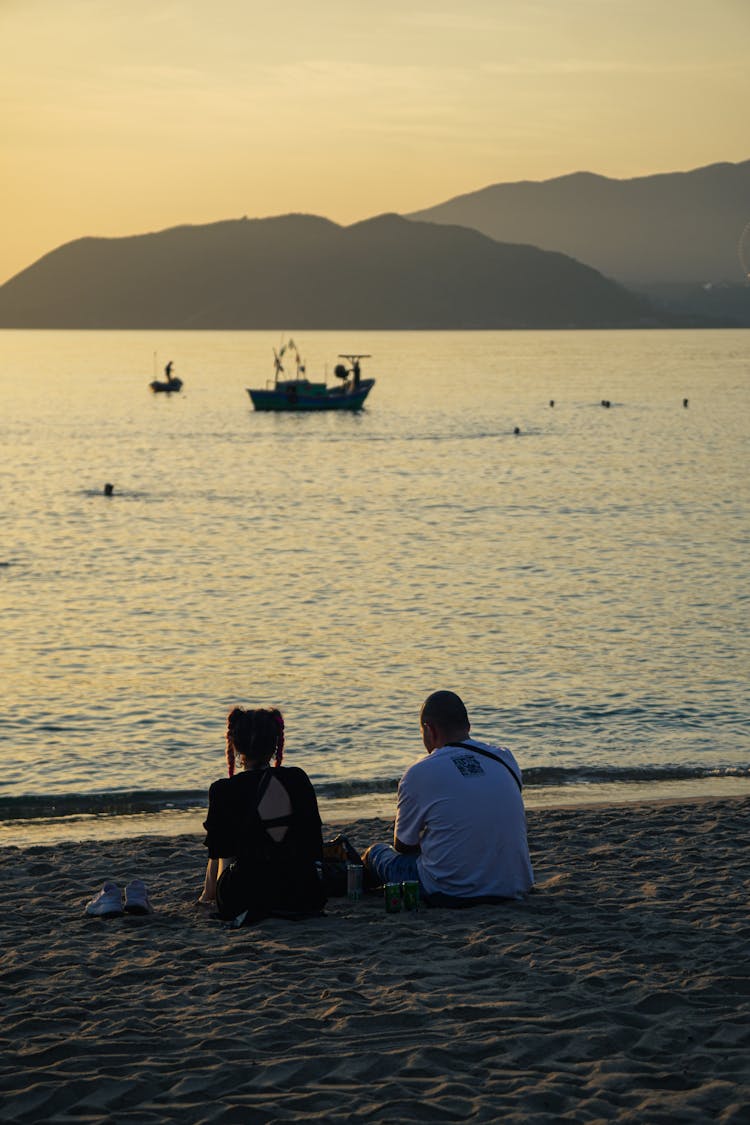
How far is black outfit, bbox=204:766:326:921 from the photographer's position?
7.50 metres

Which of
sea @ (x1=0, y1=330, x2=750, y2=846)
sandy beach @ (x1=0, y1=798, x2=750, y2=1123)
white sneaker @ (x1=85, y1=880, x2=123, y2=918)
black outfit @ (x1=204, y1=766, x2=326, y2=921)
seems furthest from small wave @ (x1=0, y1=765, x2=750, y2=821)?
black outfit @ (x1=204, y1=766, x2=326, y2=921)

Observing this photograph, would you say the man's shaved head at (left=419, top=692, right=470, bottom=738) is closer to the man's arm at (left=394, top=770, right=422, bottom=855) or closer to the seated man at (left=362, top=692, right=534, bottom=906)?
the seated man at (left=362, top=692, right=534, bottom=906)

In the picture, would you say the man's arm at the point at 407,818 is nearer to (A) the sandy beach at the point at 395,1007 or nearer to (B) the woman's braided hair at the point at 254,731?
(A) the sandy beach at the point at 395,1007

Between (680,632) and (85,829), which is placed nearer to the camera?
(85,829)

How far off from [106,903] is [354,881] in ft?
4.83

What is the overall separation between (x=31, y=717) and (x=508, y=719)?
5.67 metres

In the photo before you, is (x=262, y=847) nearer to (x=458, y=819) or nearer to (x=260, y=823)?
(x=260, y=823)

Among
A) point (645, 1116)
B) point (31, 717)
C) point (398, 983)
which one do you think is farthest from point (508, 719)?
point (645, 1116)

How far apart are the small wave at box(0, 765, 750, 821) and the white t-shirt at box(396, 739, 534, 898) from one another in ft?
17.3

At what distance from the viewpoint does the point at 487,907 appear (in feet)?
26.2

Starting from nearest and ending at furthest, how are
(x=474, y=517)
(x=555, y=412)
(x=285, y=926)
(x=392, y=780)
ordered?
1. (x=285, y=926)
2. (x=392, y=780)
3. (x=474, y=517)
4. (x=555, y=412)

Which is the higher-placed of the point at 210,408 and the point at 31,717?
the point at 210,408

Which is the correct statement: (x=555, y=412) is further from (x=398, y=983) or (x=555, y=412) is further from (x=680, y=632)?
(x=398, y=983)

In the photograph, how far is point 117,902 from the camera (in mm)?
8297
